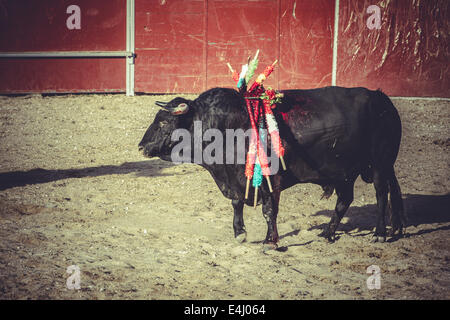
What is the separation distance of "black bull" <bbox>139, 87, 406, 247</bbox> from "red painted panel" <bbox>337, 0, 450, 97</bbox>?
704 centimetres

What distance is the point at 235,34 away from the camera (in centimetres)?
1238

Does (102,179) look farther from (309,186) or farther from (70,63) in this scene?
(70,63)

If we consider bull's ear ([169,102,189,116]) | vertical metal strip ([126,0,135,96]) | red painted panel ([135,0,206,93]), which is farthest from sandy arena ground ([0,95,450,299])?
red painted panel ([135,0,206,93])

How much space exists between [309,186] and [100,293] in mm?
3758

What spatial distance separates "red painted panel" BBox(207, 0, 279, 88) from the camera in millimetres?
12344

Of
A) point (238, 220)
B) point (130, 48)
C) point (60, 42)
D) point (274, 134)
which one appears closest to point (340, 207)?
point (238, 220)

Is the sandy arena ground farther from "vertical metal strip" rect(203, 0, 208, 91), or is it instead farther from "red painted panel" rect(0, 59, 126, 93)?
"vertical metal strip" rect(203, 0, 208, 91)

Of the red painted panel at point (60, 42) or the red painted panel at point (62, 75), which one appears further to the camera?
the red painted panel at point (62, 75)

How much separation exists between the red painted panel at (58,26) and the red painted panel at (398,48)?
4.81 metres

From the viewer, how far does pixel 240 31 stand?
12.4m

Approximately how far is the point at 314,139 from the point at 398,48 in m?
7.71

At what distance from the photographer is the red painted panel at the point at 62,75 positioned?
12.3 metres

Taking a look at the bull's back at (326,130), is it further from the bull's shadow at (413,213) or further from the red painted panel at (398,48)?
the red painted panel at (398,48)

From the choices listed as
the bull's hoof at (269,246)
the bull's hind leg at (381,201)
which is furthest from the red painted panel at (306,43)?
the bull's hoof at (269,246)
